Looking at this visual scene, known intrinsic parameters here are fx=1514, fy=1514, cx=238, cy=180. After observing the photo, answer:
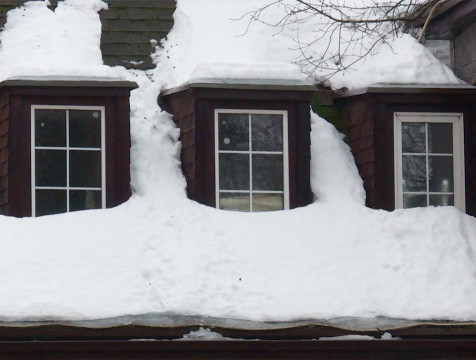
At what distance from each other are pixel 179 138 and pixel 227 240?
1.23 m

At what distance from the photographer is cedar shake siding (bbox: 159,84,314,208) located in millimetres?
12648

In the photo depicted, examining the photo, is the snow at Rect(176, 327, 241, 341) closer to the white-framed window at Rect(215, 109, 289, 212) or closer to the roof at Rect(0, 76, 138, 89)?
the white-framed window at Rect(215, 109, 289, 212)

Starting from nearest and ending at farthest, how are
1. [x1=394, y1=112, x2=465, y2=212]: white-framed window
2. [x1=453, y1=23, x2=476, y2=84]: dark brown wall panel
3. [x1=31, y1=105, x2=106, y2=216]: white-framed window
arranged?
[x1=31, y1=105, x2=106, y2=216]: white-framed window, [x1=394, y1=112, x2=465, y2=212]: white-framed window, [x1=453, y1=23, x2=476, y2=84]: dark brown wall panel

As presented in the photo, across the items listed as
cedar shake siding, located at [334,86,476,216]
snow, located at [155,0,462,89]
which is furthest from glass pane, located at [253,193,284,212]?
snow, located at [155,0,462,89]

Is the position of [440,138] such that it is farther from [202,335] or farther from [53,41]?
[53,41]

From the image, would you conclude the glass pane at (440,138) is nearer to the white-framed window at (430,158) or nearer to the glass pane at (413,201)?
the white-framed window at (430,158)

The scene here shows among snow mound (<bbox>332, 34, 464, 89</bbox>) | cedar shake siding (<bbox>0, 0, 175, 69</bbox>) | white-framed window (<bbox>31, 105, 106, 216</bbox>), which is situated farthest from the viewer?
cedar shake siding (<bbox>0, 0, 175, 69</bbox>)

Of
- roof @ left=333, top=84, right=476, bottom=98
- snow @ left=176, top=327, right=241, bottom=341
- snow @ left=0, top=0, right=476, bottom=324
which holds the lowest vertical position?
snow @ left=176, top=327, right=241, bottom=341

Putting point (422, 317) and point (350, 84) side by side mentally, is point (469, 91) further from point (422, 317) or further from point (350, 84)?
point (422, 317)

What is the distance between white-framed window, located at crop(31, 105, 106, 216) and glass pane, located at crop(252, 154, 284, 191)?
129cm

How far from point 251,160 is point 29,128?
188 cm

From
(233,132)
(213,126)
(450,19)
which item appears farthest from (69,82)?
(450,19)

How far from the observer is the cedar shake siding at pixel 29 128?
12344 millimetres

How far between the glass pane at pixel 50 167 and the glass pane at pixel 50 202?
74 millimetres
